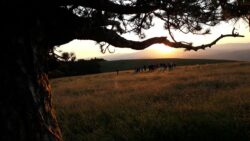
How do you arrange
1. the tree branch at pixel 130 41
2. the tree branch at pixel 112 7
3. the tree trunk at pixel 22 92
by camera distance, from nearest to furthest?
the tree trunk at pixel 22 92
the tree branch at pixel 112 7
the tree branch at pixel 130 41

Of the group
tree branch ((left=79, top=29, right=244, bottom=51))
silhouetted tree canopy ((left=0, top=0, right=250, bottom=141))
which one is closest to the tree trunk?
silhouetted tree canopy ((left=0, top=0, right=250, bottom=141))

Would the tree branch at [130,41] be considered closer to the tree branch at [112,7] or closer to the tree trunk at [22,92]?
the tree branch at [112,7]

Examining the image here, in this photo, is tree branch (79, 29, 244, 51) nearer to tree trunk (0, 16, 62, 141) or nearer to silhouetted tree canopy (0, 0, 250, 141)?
silhouetted tree canopy (0, 0, 250, 141)

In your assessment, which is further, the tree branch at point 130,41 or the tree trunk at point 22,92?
the tree branch at point 130,41

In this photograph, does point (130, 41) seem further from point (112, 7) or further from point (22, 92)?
point (22, 92)

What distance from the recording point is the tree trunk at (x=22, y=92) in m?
7.02

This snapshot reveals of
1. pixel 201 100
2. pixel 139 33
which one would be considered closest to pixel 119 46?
pixel 139 33

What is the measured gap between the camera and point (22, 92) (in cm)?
706

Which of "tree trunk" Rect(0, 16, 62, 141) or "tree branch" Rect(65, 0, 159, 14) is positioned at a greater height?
"tree branch" Rect(65, 0, 159, 14)

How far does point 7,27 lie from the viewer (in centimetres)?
714

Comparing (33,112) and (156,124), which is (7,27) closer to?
(33,112)

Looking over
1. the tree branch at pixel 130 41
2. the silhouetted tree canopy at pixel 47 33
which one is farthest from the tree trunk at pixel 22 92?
the tree branch at pixel 130 41

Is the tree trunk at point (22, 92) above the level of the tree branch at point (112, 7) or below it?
below

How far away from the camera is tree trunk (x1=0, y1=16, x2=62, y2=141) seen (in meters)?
7.02
